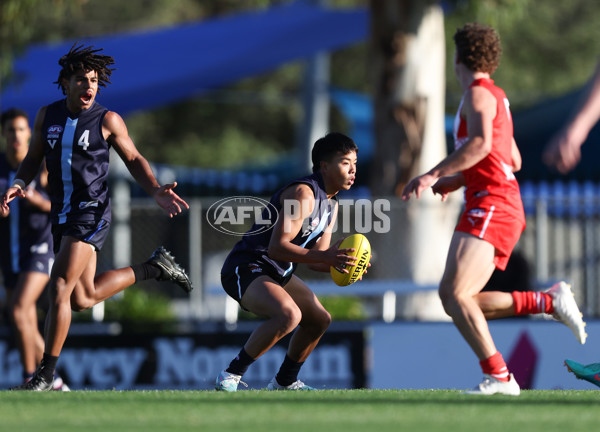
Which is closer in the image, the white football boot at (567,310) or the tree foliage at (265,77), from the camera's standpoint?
the white football boot at (567,310)

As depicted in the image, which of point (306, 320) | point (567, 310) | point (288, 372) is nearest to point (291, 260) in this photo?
point (306, 320)

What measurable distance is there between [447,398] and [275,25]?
16125mm

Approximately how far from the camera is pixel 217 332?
11.7 metres

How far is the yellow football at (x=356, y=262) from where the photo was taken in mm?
7215

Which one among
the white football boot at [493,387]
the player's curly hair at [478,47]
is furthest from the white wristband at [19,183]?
the white football boot at [493,387]

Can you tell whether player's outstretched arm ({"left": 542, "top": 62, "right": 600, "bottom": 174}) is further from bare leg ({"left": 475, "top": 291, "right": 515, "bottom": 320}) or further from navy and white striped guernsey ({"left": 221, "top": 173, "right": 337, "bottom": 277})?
navy and white striped guernsey ({"left": 221, "top": 173, "right": 337, "bottom": 277})

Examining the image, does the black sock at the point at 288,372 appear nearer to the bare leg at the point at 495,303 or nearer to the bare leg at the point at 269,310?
the bare leg at the point at 269,310

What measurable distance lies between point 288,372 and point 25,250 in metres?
2.60

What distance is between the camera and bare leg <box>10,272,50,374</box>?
891 centimetres

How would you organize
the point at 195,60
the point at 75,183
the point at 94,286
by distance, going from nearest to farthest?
1. the point at 75,183
2. the point at 94,286
3. the point at 195,60

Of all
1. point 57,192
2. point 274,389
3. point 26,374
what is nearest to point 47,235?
point 26,374

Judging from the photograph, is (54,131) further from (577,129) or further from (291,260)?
(577,129)

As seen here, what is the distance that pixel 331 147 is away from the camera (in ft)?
24.5

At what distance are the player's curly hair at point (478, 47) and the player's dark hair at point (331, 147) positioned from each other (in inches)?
38.0
